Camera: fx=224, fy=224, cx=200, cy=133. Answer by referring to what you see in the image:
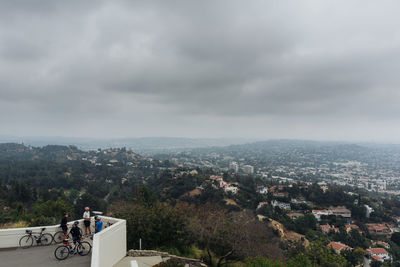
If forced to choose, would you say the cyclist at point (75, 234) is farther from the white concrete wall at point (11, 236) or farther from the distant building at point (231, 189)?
the distant building at point (231, 189)

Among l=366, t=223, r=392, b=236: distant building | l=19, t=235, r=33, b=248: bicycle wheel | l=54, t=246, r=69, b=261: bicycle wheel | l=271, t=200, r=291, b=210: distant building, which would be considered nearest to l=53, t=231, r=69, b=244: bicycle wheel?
l=19, t=235, r=33, b=248: bicycle wheel

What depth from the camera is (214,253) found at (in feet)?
30.6

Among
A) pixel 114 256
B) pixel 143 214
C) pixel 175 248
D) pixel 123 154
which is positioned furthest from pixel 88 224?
pixel 123 154

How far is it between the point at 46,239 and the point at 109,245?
6.52ft

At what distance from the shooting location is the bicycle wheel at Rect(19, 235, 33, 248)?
6246mm

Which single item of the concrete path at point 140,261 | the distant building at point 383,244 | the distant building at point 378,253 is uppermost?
the concrete path at point 140,261

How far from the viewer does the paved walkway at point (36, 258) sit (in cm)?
540

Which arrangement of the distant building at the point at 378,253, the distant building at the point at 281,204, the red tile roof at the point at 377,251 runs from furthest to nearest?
the distant building at the point at 281,204 → the red tile roof at the point at 377,251 → the distant building at the point at 378,253

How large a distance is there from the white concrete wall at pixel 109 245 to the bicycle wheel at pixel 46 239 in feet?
4.70

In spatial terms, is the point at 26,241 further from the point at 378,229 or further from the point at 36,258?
the point at 378,229

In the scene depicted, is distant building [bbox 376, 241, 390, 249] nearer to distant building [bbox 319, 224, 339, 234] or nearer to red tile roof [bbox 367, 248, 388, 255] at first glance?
red tile roof [bbox 367, 248, 388, 255]

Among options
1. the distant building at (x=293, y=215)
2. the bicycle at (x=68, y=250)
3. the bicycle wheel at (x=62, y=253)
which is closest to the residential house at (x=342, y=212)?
the distant building at (x=293, y=215)

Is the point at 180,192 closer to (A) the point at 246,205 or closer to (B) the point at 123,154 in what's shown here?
(A) the point at 246,205

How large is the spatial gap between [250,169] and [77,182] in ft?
214
